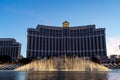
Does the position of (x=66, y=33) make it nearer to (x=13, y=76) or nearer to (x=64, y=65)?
(x=64, y=65)

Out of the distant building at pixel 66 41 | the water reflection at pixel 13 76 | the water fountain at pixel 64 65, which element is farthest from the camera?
the distant building at pixel 66 41

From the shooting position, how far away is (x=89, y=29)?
182 m

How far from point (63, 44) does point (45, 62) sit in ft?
368

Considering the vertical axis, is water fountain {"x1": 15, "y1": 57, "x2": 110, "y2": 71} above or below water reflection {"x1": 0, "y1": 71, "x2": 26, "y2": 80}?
below

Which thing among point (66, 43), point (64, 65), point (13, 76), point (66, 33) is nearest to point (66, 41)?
point (66, 43)

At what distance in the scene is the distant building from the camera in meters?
175

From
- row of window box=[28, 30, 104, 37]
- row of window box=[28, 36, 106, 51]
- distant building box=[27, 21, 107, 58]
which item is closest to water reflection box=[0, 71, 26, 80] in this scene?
distant building box=[27, 21, 107, 58]

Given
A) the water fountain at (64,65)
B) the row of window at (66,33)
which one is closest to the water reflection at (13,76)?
the water fountain at (64,65)

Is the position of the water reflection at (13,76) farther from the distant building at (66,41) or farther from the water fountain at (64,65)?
the distant building at (66,41)

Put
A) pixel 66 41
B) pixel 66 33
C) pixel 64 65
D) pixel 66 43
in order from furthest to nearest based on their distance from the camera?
pixel 66 33 < pixel 66 41 < pixel 66 43 < pixel 64 65

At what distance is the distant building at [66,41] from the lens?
6905 inches

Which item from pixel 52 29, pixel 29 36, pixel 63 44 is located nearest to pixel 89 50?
pixel 63 44

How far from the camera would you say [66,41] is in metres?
188

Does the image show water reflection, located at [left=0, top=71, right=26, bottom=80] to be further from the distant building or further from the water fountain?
the distant building
